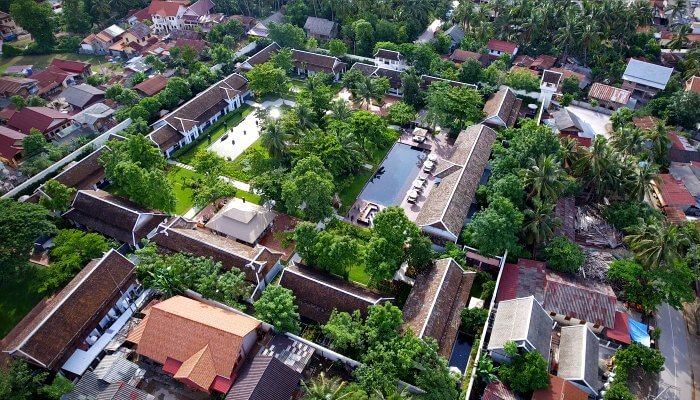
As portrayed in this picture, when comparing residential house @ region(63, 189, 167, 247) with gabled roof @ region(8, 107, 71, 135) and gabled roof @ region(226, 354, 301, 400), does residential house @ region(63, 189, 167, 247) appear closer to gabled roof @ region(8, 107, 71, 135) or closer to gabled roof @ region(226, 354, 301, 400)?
gabled roof @ region(8, 107, 71, 135)

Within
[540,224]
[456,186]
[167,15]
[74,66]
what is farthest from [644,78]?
[74,66]

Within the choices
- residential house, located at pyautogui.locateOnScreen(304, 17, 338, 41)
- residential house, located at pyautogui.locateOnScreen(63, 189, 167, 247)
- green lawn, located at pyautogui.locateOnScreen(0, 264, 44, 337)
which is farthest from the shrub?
residential house, located at pyautogui.locateOnScreen(304, 17, 338, 41)

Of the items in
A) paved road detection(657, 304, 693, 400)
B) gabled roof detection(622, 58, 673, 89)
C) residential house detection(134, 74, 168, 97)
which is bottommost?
paved road detection(657, 304, 693, 400)

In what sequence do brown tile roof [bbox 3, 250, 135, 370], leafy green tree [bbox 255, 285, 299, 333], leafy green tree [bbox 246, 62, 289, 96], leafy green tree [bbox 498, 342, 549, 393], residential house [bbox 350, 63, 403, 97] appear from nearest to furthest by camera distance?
leafy green tree [bbox 498, 342, 549, 393] < brown tile roof [bbox 3, 250, 135, 370] < leafy green tree [bbox 255, 285, 299, 333] < leafy green tree [bbox 246, 62, 289, 96] < residential house [bbox 350, 63, 403, 97]

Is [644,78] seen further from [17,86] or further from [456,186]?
[17,86]

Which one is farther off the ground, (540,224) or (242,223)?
(540,224)

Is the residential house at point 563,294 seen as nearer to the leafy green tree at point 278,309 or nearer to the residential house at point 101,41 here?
the leafy green tree at point 278,309

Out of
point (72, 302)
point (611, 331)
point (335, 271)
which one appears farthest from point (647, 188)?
point (72, 302)
